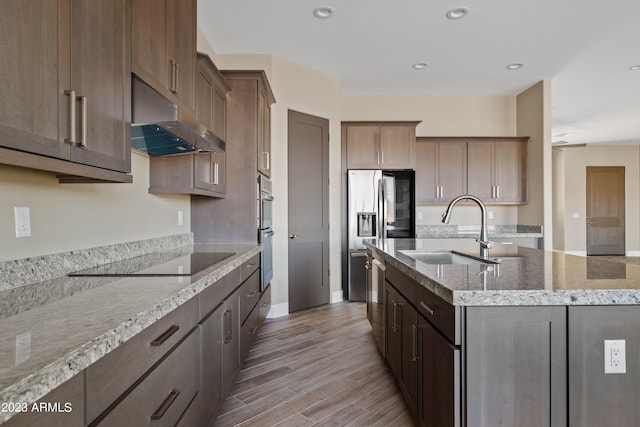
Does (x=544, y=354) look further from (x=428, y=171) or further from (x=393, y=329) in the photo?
(x=428, y=171)

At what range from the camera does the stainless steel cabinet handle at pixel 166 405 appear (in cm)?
108

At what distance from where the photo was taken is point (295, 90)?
4.21 metres

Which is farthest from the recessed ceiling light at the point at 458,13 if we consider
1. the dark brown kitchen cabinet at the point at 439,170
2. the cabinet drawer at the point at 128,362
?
the cabinet drawer at the point at 128,362

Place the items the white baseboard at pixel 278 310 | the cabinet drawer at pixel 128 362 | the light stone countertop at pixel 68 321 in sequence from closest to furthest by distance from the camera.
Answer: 1. the light stone countertop at pixel 68 321
2. the cabinet drawer at pixel 128 362
3. the white baseboard at pixel 278 310

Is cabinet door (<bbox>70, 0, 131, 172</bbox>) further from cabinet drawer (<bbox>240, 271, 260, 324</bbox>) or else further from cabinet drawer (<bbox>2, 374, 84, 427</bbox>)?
cabinet drawer (<bbox>240, 271, 260, 324</bbox>)

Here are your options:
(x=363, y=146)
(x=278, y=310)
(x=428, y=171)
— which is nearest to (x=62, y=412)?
(x=278, y=310)

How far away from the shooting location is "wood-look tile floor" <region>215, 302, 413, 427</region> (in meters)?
1.98

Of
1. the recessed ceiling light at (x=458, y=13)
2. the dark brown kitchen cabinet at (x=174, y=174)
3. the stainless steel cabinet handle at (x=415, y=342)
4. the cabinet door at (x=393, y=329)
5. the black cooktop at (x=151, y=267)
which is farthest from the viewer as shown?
the recessed ceiling light at (x=458, y=13)

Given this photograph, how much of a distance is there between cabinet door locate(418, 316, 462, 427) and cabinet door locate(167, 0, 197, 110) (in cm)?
180

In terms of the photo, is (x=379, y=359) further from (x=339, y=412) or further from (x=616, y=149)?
(x=616, y=149)

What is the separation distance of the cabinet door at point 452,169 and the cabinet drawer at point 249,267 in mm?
3317

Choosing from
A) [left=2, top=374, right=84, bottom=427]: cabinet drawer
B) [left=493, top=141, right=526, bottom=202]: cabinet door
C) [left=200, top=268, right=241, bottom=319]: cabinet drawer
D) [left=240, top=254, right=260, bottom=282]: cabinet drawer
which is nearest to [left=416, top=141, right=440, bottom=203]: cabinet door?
[left=493, top=141, right=526, bottom=202]: cabinet door

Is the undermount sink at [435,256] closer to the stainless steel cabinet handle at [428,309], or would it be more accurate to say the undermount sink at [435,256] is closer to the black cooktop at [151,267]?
the stainless steel cabinet handle at [428,309]

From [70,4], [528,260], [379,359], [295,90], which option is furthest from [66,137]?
[295,90]
